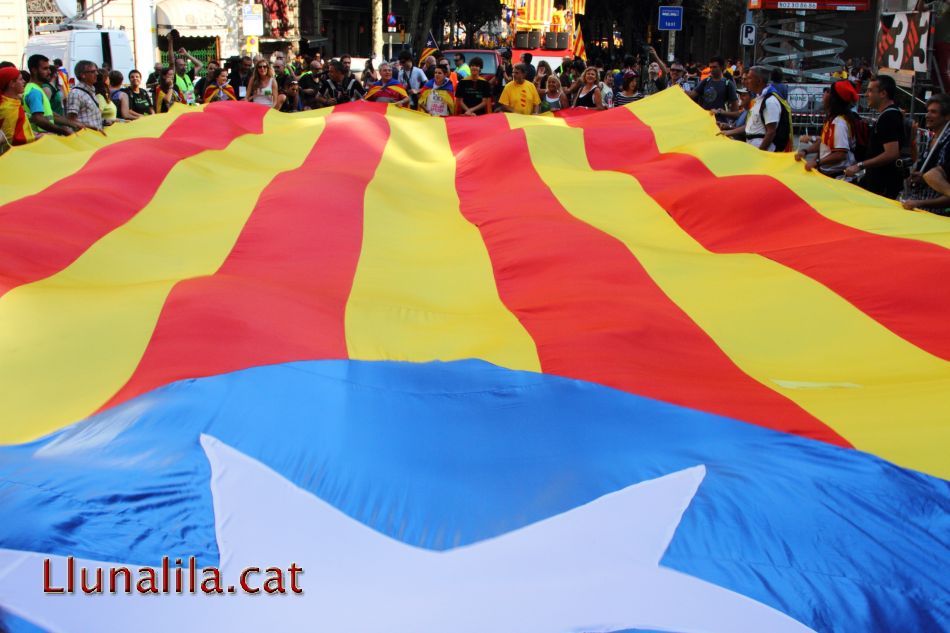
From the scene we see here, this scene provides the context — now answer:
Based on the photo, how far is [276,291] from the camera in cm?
356

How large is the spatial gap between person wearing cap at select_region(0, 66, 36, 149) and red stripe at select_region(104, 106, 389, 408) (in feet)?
6.24

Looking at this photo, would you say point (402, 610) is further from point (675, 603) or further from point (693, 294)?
point (693, 294)

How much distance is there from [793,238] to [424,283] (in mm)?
1778

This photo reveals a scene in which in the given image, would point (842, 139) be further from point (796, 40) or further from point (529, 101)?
point (796, 40)

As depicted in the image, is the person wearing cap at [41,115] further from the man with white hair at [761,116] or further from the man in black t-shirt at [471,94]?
the man with white hair at [761,116]

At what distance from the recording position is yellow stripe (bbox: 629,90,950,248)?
182 inches

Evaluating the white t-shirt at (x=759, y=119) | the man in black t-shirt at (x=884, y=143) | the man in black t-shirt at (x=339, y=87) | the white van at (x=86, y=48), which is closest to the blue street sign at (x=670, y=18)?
the man in black t-shirt at (x=339, y=87)

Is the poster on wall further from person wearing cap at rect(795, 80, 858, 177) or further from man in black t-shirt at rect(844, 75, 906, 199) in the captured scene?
man in black t-shirt at rect(844, 75, 906, 199)

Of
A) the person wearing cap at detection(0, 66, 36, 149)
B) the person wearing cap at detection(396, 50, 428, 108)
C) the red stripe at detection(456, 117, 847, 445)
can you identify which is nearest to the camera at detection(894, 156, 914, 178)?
the red stripe at detection(456, 117, 847, 445)

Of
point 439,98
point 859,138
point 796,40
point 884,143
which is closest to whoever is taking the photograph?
point 884,143

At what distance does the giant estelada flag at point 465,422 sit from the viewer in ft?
7.25

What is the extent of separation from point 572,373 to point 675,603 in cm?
95

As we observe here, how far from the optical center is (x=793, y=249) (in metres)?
4.48

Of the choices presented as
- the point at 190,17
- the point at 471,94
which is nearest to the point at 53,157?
the point at 471,94
